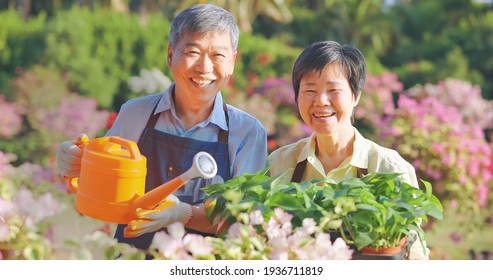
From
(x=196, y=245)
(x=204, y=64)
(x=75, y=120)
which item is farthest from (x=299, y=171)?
(x=75, y=120)

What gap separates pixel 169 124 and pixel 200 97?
171 mm

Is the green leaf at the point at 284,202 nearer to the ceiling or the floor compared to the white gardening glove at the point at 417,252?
nearer to the ceiling

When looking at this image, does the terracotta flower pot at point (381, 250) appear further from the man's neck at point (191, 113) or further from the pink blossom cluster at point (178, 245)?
the man's neck at point (191, 113)

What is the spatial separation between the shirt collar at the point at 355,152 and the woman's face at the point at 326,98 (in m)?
0.10

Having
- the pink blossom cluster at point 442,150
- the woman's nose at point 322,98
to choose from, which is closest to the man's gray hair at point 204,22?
the woman's nose at point 322,98

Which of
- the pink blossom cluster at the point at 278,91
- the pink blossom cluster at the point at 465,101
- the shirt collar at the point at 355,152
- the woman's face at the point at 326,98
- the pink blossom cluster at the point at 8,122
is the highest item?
the woman's face at the point at 326,98

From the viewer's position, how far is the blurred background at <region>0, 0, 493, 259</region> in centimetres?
536

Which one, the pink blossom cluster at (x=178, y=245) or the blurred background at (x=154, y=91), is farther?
the blurred background at (x=154, y=91)

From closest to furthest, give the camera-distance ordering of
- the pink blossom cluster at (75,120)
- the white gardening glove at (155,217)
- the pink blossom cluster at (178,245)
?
the pink blossom cluster at (178,245), the white gardening glove at (155,217), the pink blossom cluster at (75,120)

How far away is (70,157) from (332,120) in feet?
2.23

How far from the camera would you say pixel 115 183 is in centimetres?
184

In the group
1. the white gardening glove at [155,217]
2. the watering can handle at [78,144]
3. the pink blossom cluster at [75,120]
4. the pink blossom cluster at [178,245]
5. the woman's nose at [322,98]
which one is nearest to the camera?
the pink blossom cluster at [178,245]

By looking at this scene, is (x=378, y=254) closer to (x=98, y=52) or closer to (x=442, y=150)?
(x=442, y=150)

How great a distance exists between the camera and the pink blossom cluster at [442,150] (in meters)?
5.62
